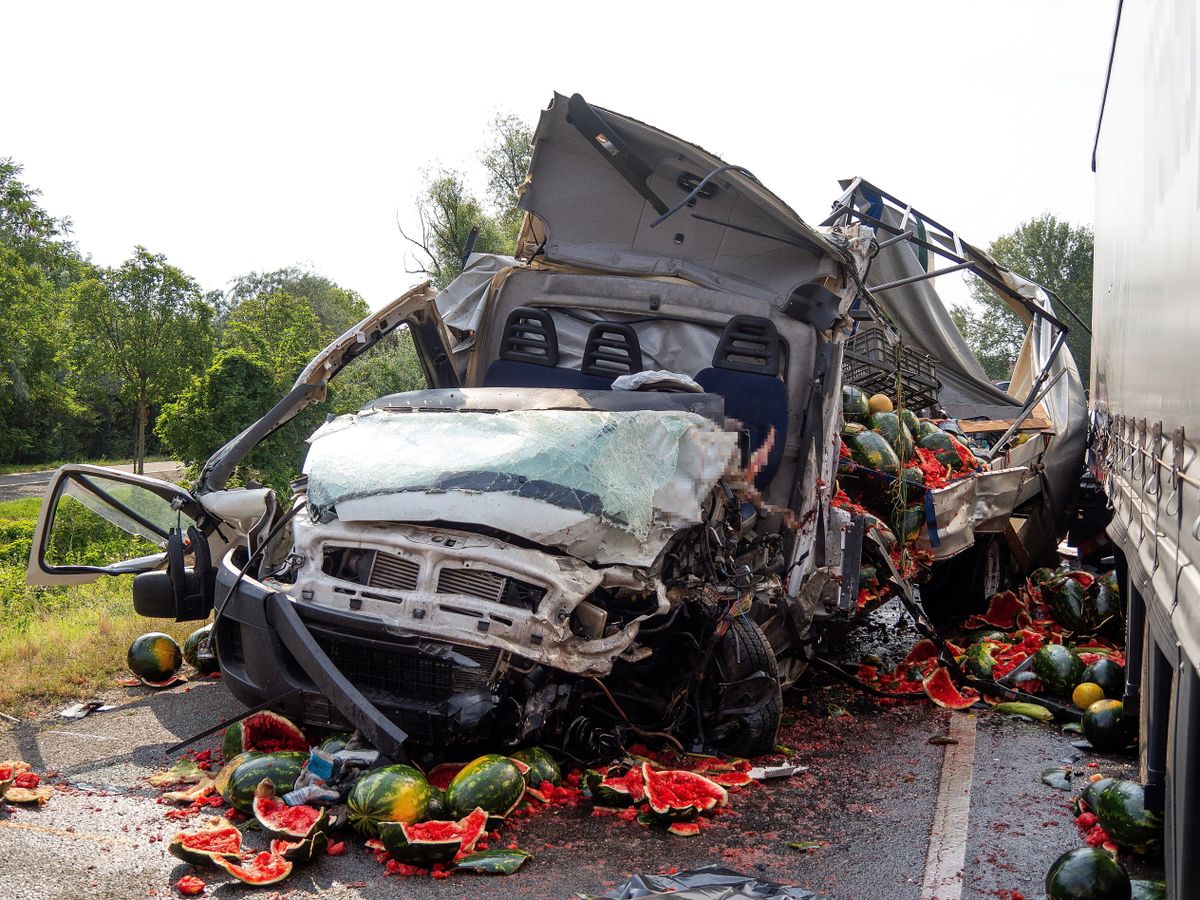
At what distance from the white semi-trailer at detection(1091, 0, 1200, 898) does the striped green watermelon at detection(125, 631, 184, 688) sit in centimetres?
598

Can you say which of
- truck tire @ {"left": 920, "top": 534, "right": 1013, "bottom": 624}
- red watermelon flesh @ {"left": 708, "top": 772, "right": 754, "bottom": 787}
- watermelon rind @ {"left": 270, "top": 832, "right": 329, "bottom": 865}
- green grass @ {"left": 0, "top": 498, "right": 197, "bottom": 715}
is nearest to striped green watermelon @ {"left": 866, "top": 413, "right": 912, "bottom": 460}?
truck tire @ {"left": 920, "top": 534, "right": 1013, "bottom": 624}

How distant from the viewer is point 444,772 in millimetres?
5410

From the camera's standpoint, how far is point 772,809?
5402 mm

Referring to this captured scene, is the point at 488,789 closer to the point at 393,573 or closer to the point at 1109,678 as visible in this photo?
the point at 393,573

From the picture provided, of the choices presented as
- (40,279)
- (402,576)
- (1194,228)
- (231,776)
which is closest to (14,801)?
(231,776)

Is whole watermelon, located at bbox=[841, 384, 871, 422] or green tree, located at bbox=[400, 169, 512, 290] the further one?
green tree, located at bbox=[400, 169, 512, 290]

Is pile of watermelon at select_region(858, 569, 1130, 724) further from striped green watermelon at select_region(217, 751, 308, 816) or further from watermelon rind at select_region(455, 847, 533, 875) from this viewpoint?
striped green watermelon at select_region(217, 751, 308, 816)

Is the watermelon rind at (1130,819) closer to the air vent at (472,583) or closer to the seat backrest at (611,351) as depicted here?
the air vent at (472,583)

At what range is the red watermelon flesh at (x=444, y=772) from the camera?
5.36 meters

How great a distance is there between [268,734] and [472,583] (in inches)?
57.8

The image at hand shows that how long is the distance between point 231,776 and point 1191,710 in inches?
159

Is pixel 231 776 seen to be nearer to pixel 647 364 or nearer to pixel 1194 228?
pixel 647 364

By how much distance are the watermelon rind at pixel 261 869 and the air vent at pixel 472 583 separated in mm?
1344

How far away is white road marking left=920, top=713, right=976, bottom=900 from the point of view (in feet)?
14.8
